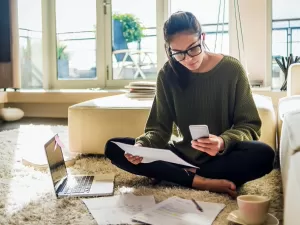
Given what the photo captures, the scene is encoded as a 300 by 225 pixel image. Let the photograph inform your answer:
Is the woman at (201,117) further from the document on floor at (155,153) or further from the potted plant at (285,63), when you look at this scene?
the potted plant at (285,63)

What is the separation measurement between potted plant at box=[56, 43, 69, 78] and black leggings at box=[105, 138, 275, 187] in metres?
2.82

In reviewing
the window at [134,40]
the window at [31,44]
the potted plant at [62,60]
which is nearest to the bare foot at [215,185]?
the window at [134,40]

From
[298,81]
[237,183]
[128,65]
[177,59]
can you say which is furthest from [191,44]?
[128,65]

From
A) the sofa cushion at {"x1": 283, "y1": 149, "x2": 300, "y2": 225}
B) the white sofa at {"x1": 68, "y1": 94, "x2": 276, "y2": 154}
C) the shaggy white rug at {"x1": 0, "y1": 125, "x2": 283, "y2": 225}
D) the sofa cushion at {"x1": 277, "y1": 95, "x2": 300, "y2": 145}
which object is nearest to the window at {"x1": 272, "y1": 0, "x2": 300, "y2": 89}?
the sofa cushion at {"x1": 277, "y1": 95, "x2": 300, "y2": 145}

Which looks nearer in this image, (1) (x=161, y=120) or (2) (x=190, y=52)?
(2) (x=190, y=52)

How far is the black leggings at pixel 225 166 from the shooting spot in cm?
144

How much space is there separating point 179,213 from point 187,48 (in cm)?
56

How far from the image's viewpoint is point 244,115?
1.50 metres

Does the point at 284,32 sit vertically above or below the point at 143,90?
above

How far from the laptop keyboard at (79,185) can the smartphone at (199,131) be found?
0.48 m

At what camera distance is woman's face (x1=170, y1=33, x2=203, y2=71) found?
1443 mm

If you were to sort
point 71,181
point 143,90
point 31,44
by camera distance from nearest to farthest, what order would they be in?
point 71,181 → point 143,90 → point 31,44

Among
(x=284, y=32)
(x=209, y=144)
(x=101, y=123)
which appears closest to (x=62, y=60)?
(x=284, y=32)

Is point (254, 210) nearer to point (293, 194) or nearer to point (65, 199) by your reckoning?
point (293, 194)
